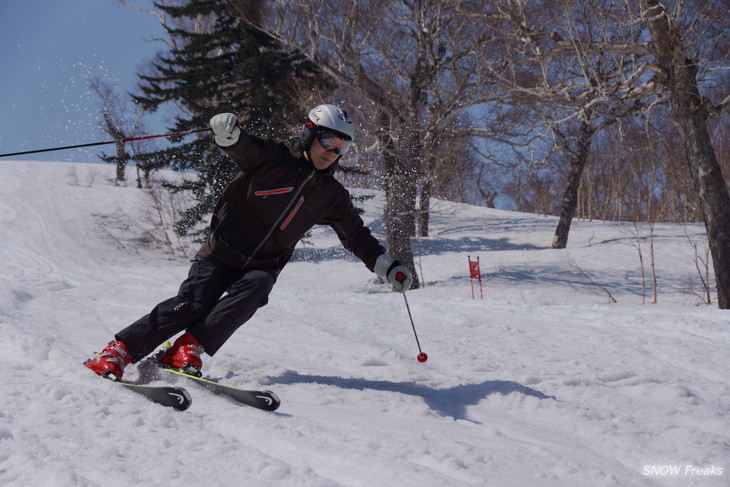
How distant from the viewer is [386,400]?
8.96 feet

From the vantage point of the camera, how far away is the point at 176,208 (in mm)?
16922

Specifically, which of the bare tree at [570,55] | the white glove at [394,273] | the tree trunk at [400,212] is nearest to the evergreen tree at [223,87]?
the tree trunk at [400,212]

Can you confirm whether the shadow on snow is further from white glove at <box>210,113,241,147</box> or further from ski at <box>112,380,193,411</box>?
white glove at <box>210,113,241,147</box>

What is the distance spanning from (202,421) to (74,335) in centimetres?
222

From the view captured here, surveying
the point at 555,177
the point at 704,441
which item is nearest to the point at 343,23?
the point at 704,441

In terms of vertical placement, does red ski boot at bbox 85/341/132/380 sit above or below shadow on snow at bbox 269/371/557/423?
above

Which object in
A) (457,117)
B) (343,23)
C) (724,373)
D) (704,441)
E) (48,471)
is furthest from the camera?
(457,117)

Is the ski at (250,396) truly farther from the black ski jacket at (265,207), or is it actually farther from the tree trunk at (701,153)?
the tree trunk at (701,153)

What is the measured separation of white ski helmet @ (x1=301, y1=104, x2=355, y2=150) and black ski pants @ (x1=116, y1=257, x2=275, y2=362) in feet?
2.64

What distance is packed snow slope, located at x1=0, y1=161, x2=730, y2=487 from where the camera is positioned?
1.80 metres

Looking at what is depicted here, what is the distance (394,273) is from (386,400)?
35.2 inches

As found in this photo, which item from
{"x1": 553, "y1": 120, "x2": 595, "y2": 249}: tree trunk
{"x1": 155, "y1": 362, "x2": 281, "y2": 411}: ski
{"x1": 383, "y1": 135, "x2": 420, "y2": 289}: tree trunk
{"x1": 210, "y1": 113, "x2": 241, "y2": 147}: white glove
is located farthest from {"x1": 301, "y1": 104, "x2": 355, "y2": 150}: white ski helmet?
{"x1": 553, "y1": 120, "x2": 595, "y2": 249}: tree trunk

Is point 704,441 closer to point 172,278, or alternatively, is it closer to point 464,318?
point 464,318

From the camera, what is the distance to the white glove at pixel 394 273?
3385 millimetres
